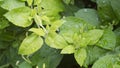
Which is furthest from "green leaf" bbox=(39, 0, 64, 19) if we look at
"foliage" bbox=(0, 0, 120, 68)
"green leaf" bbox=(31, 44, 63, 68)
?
"green leaf" bbox=(31, 44, 63, 68)

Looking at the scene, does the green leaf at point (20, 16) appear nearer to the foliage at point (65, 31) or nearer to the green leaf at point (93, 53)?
the foliage at point (65, 31)

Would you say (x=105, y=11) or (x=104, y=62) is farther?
(x=105, y=11)

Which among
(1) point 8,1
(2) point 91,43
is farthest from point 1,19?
(2) point 91,43

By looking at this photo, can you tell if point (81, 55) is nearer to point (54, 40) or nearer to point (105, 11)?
point (54, 40)

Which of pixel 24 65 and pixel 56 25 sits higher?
pixel 56 25

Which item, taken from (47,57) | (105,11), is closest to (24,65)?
(47,57)

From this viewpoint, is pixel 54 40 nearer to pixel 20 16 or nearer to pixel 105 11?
pixel 20 16

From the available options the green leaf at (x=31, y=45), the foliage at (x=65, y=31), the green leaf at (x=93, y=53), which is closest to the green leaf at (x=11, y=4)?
the foliage at (x=65, y=31)
